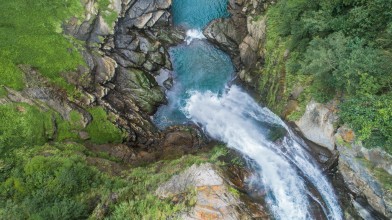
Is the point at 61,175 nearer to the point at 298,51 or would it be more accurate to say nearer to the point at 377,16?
the point at 298,51

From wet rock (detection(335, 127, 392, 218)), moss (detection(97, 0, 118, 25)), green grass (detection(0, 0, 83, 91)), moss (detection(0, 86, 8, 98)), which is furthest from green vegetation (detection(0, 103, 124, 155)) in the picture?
wet rock (detection(335, 127, 392, 218))

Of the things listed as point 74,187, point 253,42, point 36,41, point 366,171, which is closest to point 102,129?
point 74,187

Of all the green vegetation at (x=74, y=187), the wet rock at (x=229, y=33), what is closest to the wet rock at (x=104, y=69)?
the green vegetation at (x=74, y=187)

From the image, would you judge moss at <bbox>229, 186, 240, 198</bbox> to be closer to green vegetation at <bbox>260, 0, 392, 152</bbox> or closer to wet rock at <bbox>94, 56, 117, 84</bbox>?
green vegetation at <bbox>260, 0, 392, 152</bbox>

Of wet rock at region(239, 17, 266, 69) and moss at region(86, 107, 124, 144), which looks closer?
moss at region(86, 107, 124, 144)

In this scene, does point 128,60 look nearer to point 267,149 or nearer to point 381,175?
point 267,149

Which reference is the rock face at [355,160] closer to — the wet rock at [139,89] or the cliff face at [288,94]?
the cliff face at [288,94]
